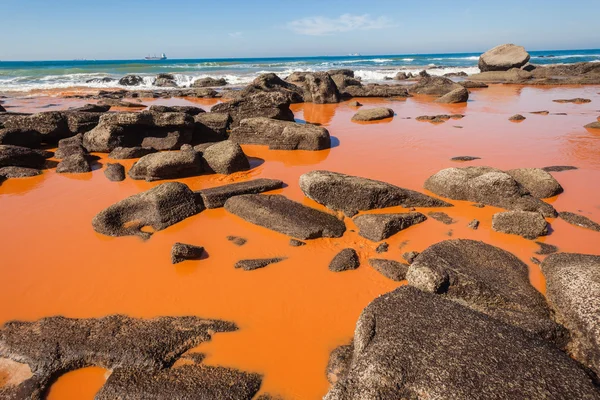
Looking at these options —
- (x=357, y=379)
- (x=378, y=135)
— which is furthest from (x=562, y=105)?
(x=357, y=379)

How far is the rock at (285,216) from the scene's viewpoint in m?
5.07

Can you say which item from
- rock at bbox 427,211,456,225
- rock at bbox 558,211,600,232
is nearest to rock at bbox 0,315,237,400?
rock at bbox 427,211,456,225

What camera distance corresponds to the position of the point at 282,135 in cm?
973

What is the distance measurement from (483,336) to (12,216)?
7.20m

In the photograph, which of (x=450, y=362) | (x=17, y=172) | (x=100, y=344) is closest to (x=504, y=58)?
(x=17, y=172)

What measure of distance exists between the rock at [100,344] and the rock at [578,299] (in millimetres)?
3000

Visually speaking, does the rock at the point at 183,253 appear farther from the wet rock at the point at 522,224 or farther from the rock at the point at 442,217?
the wet rock at the point at 522,224

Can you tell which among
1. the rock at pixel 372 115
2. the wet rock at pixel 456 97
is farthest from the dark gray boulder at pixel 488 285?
the wet rock at pixel 456 97

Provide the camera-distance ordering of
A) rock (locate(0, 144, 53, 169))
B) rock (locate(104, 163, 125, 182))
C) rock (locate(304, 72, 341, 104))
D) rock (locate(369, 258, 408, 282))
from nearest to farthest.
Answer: rock (locate(369, 258, 408, 282)) < rock (locate(104, 163, 125, 182)) < rock (locate(0, 144, 53, 169)) < rock (locate(304, 72, 341, 104))

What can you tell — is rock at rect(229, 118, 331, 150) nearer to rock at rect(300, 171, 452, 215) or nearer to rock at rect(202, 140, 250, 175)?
rock at rect(202, 140, 250, 175)

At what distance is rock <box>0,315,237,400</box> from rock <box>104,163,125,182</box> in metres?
4.57

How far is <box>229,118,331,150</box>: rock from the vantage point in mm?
9484

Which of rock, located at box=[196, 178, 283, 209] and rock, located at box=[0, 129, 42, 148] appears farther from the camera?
rock, located at box=[0, 129, 42, 148]

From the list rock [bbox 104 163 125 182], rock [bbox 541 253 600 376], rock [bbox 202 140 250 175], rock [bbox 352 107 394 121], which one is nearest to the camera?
rock [bbox 541 253 600 376]
